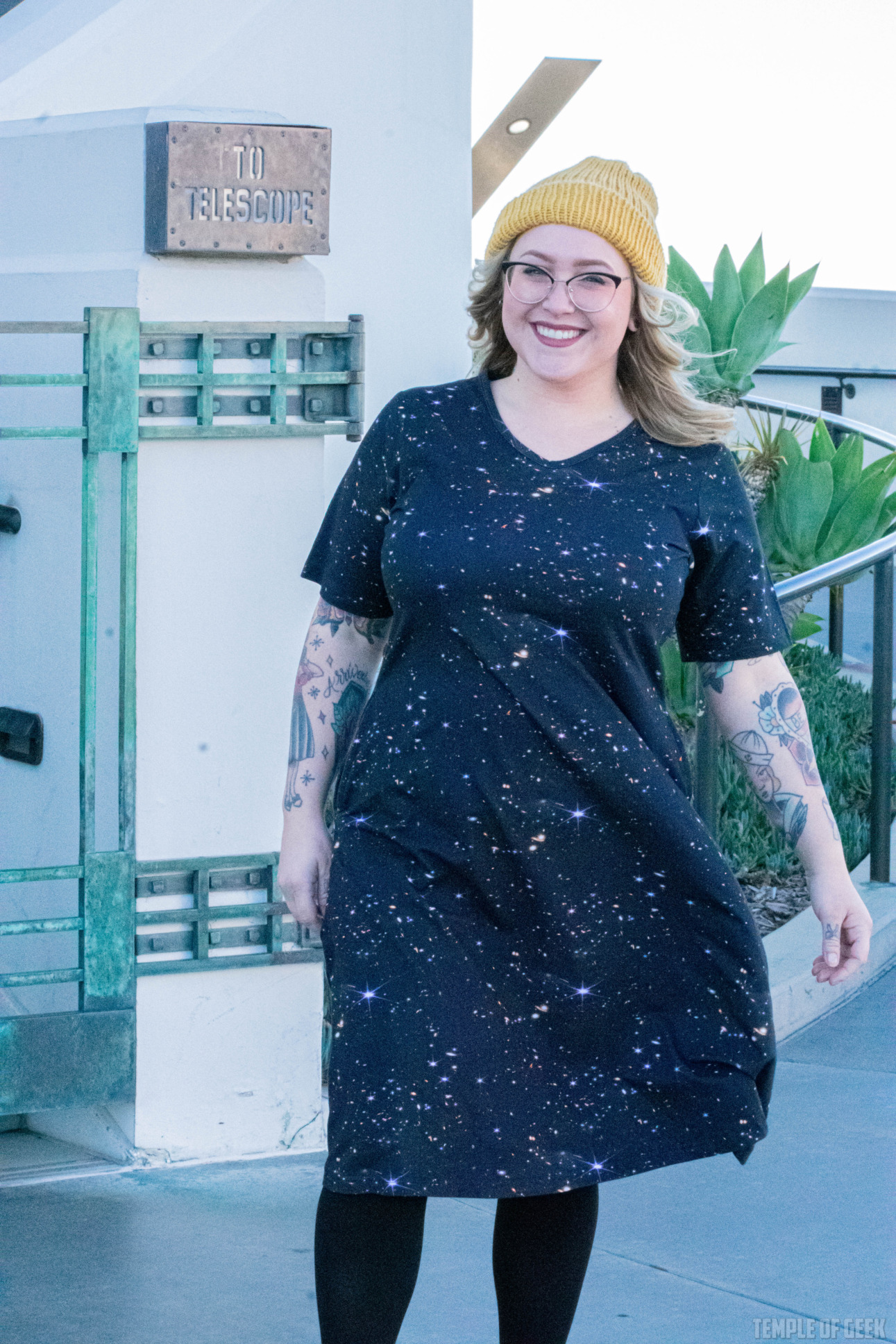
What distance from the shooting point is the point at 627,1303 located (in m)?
2.74

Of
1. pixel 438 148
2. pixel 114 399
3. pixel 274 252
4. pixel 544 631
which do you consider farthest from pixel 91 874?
pixel 438 148

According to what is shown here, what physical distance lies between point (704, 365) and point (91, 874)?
3491 millimetres

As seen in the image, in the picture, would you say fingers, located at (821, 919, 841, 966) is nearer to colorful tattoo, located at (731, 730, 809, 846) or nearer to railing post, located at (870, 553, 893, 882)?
colorful tattoo, located at (731, 730, 809, 846)

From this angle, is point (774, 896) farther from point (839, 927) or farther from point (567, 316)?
point (567, 316)

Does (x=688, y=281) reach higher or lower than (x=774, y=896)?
higher

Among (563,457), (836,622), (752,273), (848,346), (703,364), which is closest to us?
(563,457)

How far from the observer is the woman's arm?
2223 mm

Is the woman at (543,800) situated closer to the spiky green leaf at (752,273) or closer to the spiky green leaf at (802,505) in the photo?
the spiky green leaf at (802,505)

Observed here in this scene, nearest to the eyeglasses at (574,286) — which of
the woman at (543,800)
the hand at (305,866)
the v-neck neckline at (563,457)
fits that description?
the woman at (543,800)

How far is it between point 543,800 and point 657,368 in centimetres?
60

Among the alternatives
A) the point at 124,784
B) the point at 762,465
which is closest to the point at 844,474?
the point at 762,465

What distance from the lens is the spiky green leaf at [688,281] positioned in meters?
6.09

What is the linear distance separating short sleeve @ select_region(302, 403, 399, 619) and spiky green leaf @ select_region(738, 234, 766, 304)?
440cm

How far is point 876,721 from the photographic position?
185 inches
